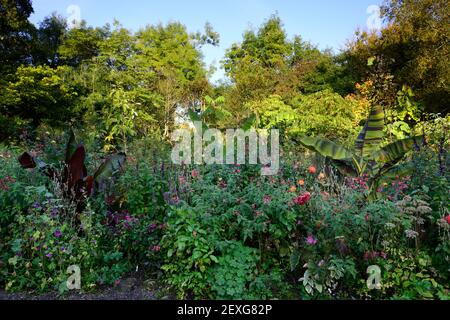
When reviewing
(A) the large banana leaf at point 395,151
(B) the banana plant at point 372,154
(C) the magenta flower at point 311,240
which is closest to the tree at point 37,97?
(B) the banana plant at point 372,154

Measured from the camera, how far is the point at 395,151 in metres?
4.24

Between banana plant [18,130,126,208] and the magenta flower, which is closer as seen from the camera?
the magenta flower

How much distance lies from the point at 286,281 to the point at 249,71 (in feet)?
60.0

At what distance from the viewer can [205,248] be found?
2686 millimetres

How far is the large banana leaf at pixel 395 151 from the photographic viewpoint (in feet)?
13.5

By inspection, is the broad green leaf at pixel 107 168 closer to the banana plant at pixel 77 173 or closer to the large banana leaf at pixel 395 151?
the banana plant at pixel 77 173

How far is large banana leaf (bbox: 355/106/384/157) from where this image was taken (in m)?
4.59

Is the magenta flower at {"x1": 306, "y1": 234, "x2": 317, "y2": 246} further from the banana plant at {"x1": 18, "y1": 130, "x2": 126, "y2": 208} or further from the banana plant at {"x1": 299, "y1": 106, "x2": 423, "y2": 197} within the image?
the banana plant at {"x1": 18, "y1": 130, "x2": 126, "y2": 208}

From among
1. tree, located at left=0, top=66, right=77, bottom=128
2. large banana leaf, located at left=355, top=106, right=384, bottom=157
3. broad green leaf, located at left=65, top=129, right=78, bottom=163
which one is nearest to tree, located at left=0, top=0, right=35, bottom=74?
tree, located at left=0, top=66, right=77, bottom=128

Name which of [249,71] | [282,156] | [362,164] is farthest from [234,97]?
[362,164]

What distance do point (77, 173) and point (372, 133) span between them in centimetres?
355

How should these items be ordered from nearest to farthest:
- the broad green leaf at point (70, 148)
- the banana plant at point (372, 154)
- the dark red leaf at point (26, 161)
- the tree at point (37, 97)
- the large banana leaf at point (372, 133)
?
the dark red leaf at point (26, 161), the broad green leaf at point (70, 148), the banana plant at point (372, 154), the large banana leaf at point (372, 133), the tree at point (37, 97)

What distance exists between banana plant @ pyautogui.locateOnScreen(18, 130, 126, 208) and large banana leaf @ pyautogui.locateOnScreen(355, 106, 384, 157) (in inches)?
119
